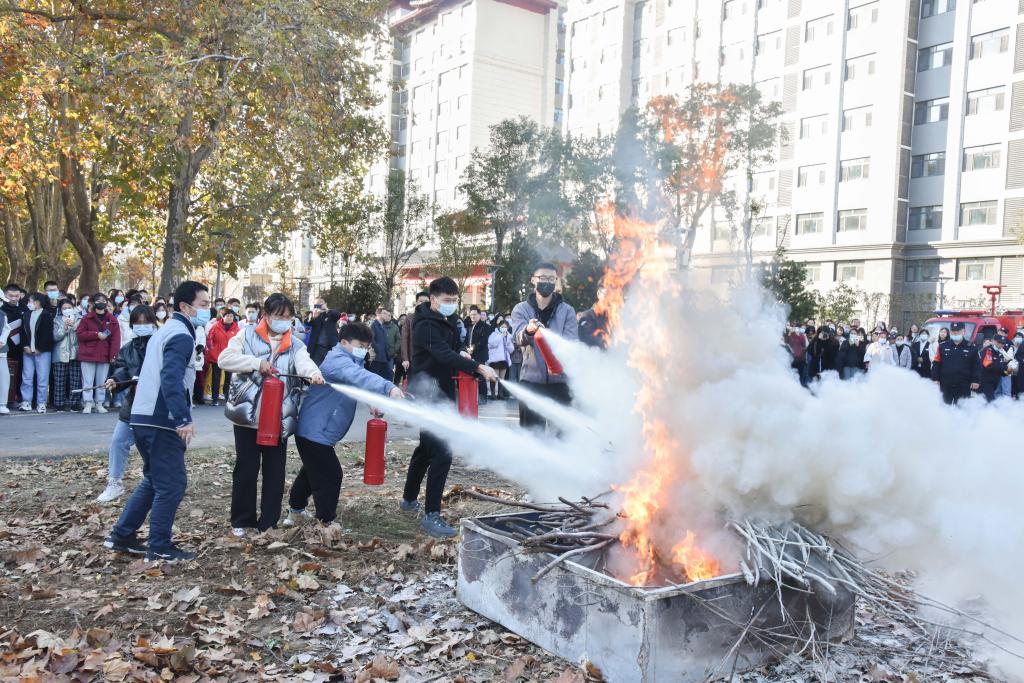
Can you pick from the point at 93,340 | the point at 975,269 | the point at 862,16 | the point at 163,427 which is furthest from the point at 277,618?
the point at 862,16

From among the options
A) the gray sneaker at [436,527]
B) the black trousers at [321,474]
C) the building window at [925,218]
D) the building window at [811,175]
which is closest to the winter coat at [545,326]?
the gray sneaker at [436,527]

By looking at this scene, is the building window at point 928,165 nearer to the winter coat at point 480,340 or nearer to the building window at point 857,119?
the building window at point 857,119

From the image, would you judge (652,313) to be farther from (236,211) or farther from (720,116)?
(720,116)

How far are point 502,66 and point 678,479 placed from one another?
67.5 metres

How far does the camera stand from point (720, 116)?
32.2 metres

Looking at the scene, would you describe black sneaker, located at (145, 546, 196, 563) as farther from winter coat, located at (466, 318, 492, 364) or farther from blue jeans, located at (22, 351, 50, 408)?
winter coat, located at (466, 318, 492, 364)

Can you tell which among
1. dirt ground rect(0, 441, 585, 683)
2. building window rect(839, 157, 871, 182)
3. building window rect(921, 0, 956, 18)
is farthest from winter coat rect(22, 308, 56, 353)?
building window rect(921, 0, 956, 18)

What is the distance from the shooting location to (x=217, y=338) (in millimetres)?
15008

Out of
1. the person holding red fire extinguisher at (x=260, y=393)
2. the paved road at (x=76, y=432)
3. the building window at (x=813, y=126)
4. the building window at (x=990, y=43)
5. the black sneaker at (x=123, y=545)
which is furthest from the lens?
the building window at (x=813, y=126)

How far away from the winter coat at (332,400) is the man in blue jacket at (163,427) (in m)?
1.05

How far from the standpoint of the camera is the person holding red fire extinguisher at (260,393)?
6.35 m

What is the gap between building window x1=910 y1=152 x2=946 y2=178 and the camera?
44375 mm

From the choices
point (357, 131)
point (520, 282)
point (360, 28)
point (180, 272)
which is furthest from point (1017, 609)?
point (520, 282)

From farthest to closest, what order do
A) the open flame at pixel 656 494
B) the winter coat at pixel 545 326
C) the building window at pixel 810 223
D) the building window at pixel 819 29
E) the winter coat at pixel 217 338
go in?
the building window at pixel 810 223, the building window at pixel 819 29, the winter coat at pixel 217 338, the winter coat at pixel 545 326, the open flame at pixel 656 494
